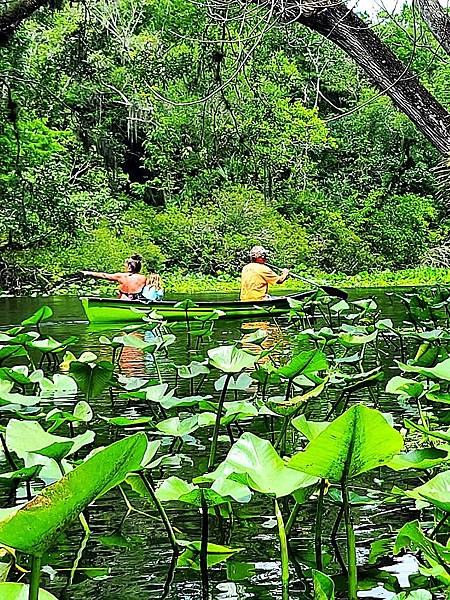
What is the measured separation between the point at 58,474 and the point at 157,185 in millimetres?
27651

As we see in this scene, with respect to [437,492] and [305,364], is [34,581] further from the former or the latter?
[305,364]

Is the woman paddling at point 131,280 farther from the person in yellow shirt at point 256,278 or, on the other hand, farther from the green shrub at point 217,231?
the green shrub at point 217,231

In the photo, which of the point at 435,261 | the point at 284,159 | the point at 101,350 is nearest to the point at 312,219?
the point at 284,159


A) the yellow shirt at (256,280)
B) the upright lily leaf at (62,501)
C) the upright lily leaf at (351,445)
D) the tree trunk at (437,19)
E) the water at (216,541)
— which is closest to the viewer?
the upright lily leaf at (62,501)

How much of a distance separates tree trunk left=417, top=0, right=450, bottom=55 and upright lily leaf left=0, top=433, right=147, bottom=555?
5129 mm

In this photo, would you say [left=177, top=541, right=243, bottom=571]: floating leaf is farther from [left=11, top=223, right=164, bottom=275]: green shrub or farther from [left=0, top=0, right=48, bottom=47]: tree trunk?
[left=11, top=223, right=164, bottom=275]: green shrub

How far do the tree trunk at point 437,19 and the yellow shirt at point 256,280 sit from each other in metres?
5.41

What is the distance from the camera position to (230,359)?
2160 millimetres

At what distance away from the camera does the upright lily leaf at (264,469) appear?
1379 millimetres

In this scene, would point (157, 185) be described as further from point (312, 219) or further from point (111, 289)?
point (111, 289)

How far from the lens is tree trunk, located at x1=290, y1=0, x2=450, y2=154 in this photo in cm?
574

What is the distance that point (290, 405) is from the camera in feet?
7.60

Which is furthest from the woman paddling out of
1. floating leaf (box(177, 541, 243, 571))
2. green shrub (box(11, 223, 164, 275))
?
green shrub (box(11, 223, 164, 275))

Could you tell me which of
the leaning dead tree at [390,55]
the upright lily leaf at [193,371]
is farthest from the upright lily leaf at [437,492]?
the leaning dead tree at [390,55]
